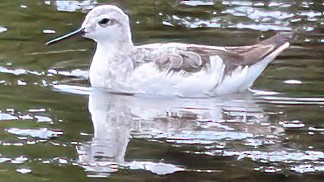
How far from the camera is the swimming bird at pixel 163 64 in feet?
40.8

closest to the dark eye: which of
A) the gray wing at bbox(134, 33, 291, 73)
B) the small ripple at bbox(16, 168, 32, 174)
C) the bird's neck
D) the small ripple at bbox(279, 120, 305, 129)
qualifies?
the bird's neck

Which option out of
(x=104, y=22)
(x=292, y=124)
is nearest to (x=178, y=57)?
(x=104, y=22)

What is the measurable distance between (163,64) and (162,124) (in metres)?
1.19

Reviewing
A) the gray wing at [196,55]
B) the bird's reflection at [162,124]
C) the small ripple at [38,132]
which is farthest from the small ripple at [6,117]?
the gray wing at [196,55]

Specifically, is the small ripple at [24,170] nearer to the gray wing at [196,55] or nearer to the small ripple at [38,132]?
the small ripple at [38,132]

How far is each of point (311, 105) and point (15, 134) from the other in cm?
336

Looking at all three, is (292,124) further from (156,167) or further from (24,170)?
(24,170)

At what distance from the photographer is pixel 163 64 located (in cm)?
1243

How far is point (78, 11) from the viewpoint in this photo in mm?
16281

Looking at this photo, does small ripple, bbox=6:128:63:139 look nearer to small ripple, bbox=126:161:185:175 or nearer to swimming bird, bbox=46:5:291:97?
small ripple, bbox=126:161:185:175

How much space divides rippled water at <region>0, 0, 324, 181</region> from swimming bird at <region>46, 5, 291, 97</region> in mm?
159

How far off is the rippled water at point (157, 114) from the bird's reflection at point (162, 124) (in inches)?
0.4

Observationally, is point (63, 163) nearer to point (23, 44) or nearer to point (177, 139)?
point (177, 139)

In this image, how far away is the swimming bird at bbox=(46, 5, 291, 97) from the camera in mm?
12445
